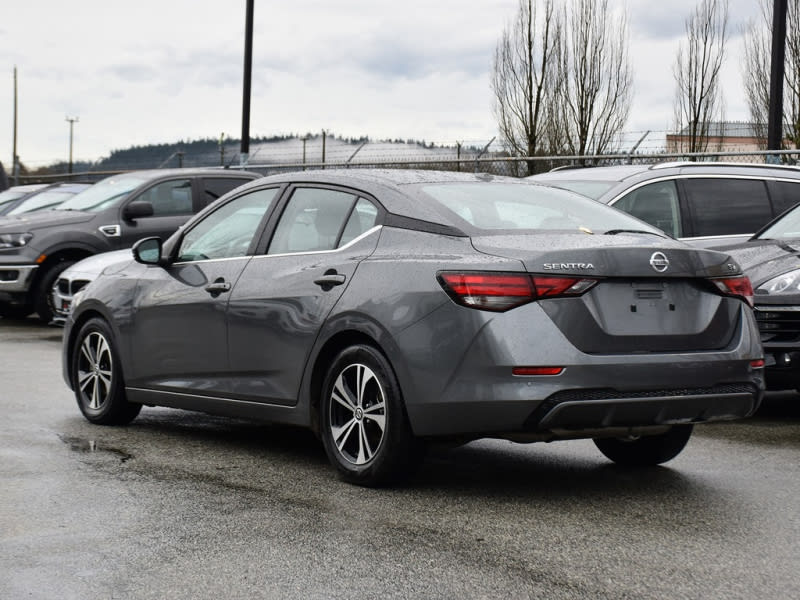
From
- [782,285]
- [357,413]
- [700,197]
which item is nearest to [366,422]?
[357,413]

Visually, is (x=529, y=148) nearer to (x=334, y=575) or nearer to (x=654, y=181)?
(x=654, y=181)

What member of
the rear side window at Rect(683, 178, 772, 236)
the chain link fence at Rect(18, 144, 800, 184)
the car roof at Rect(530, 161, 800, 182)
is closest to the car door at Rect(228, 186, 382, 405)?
the car roof at Rect(530, 161, 800, 182)

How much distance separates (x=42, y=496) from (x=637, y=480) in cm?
289

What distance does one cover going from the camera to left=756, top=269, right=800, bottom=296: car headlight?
8.18 meters

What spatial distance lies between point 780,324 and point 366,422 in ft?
11.3

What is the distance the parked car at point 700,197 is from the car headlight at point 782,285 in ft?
6.41

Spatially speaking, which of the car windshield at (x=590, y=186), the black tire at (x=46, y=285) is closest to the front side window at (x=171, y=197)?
the black tire at (x=46, y=285)

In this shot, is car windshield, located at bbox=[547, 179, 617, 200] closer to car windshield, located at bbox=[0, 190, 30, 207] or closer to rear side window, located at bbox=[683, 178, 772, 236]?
rear side window, located at bbox=[683, 178, 772, 236]

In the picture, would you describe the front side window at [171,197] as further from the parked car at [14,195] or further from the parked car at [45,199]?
the parked car at [14,195]

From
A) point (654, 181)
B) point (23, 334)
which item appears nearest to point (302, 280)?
point (654, 181)

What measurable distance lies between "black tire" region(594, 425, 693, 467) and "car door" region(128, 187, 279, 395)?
2134 mm

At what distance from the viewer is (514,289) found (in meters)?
5.35

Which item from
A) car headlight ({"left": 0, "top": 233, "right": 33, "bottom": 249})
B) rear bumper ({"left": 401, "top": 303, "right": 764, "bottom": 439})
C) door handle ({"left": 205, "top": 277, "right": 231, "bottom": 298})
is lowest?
rear bumper ({"left": 401, "top": 303, "right": 764, "bottom": 439})

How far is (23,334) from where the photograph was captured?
14430 mm
